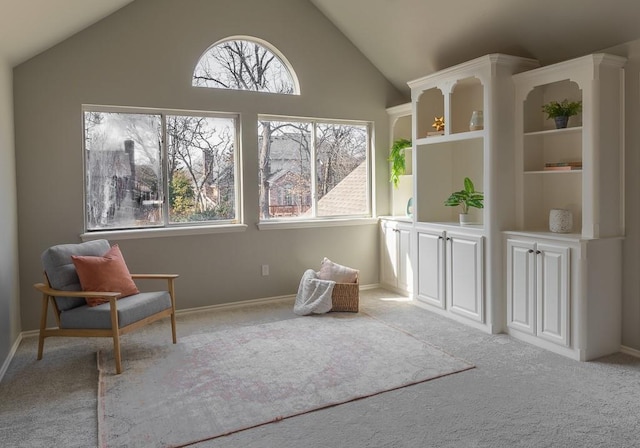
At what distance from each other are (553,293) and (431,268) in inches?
52.4

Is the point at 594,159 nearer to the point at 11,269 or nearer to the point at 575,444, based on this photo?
the point at 575,444

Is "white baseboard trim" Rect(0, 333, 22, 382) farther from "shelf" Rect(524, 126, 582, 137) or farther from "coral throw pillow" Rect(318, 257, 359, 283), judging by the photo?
"shelf" Rect(524, 126, 582, 137)

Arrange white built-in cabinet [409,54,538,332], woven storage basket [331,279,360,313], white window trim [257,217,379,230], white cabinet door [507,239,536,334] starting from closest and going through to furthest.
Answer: white cabinet door [507,239,536,334]
white built-in cabinet [409,54,538,332]
woven storage basket [331,279,360,313]
white window trim [257,217,379,230]

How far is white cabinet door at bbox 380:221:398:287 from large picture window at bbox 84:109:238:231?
1741 millimetres

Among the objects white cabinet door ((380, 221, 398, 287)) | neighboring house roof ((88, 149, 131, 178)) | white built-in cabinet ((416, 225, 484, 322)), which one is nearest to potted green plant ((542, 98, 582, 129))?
white built-in cabinet ((416, 225, 484, 322))

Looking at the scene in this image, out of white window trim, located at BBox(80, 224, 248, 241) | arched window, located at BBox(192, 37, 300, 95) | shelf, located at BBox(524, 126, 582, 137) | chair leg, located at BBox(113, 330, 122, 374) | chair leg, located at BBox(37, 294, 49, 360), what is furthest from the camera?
arched window, located at BBox(192, 37, 300, 95)

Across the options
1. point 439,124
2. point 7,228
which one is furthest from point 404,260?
point 7,228

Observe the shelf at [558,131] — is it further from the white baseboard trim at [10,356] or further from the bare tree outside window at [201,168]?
the white baseboard trim at [10,356]

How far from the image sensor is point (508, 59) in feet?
13.5

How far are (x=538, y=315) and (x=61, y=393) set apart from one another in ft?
10.9

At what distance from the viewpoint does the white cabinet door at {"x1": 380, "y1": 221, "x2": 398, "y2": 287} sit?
18.6 ft

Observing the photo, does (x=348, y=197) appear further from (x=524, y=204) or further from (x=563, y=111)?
(x=563, y=111)

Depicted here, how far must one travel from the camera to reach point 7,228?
149 inches

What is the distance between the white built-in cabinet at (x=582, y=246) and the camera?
3531 millimetres
